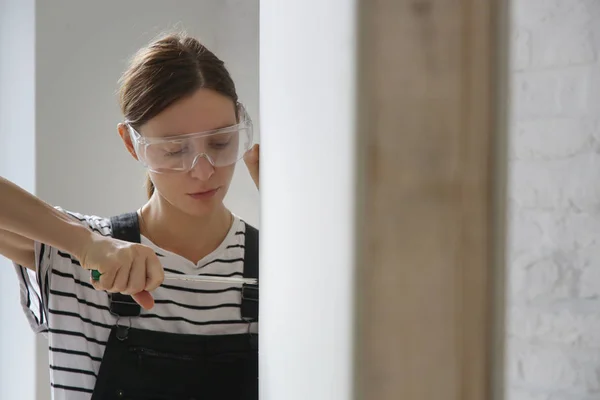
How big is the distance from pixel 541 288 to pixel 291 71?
1.52 feet

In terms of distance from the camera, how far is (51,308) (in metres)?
0.96

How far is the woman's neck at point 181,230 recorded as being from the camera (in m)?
1.08

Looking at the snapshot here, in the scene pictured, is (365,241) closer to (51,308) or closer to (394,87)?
(394,87)

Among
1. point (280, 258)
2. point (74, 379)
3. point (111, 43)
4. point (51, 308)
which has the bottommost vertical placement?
point (74, 379)

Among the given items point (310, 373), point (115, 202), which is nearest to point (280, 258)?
point (310, 373)

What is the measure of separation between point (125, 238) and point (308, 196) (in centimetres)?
87

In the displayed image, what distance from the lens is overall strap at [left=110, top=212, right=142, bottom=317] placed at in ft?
3.27

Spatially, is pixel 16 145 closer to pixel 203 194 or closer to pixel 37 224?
pixel 203 194

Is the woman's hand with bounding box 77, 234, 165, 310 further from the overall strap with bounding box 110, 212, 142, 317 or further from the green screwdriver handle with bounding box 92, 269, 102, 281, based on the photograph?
the overall strap with bounding box 110, 212, 142, 317

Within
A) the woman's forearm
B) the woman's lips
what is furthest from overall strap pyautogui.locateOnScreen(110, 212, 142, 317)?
the woman's forearm

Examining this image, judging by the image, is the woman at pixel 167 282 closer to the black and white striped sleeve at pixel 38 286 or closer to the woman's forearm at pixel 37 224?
the black and white striped sleeve at pixel 38 286

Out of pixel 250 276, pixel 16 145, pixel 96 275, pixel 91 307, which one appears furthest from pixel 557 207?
pixel 16 145

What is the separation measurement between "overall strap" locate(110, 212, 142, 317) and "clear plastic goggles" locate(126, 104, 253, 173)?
13cm

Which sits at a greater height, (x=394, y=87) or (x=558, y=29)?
(x=558, y=29)
